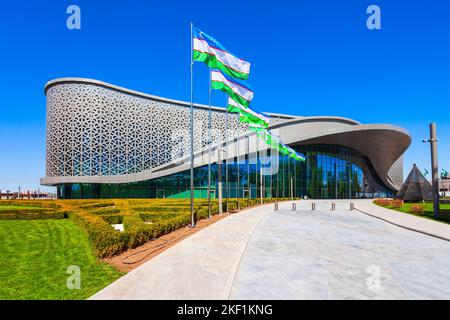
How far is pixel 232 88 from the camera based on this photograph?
19109mm

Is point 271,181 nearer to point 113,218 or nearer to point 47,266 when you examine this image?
point 113,218

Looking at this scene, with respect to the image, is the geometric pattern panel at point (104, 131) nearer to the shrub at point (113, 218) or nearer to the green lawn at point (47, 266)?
the shrub at point (113, 218)

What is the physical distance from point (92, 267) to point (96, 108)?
213 ft

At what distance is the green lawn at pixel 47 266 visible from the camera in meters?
5.94

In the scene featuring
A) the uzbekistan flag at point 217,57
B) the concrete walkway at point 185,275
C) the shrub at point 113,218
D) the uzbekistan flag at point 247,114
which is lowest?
the shrub at point 113,218

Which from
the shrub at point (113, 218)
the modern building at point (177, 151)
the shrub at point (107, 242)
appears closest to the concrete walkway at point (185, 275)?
the shrub at point (107, 242)

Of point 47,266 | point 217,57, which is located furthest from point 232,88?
point 47,266

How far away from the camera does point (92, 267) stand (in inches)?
302

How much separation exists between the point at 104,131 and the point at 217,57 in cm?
5637

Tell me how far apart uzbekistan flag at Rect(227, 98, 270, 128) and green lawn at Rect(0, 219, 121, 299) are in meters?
13.4

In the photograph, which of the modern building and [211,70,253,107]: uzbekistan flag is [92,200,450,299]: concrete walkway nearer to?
[211,70,253,107]: uzbekistan flag

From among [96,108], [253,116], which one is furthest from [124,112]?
[253,116]

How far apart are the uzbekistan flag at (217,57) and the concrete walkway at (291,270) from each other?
915cm

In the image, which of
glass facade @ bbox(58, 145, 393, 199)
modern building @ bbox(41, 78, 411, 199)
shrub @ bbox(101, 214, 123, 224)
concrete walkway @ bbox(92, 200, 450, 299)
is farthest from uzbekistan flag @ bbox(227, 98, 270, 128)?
modern building @ bbox(41, 78, 411, 199)
